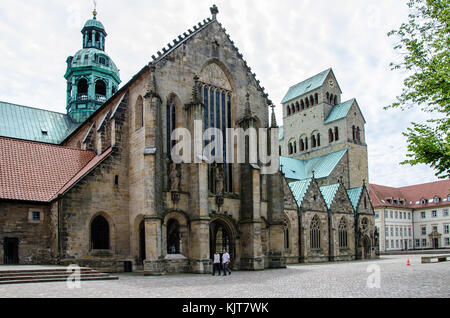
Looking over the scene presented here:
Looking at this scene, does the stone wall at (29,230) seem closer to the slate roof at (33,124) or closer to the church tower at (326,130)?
the slate roof at (33,124)

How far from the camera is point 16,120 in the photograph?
4253 centimetres

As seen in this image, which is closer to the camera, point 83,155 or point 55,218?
point 55,218

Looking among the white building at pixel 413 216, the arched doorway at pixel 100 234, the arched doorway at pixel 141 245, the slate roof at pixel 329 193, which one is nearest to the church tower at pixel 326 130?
the slate roof at pixel 329 193

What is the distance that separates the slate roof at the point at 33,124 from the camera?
4144 centimetres

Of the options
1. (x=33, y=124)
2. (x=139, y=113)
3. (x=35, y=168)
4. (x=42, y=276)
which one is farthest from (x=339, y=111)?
(x=42, y=276)

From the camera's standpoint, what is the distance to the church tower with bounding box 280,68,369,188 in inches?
2358

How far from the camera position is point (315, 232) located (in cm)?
4322

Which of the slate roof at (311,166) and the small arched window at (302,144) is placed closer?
the slate roof at (311,166)

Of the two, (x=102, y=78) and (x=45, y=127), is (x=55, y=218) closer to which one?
(x=45, y=127)

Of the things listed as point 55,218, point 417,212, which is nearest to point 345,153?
point 417,212

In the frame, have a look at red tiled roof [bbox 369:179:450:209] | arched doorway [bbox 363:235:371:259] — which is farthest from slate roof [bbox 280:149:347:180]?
red tiled roof [bbox 369:179:450:209]

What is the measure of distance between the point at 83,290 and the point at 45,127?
3353cm

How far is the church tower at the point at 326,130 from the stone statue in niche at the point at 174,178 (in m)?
33.8

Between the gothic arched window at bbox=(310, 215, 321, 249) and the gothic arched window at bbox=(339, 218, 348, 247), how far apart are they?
12.3 feet
